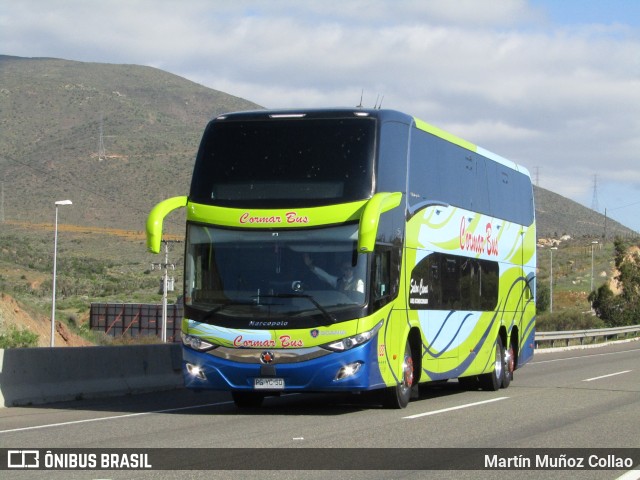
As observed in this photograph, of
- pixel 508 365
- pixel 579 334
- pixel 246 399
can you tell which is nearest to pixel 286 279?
pixel 246 399

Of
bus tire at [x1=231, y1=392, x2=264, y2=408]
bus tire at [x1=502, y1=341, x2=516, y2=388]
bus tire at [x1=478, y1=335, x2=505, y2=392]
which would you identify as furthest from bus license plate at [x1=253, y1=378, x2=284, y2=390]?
bus tire at [x1=502, y1=341, x2=516, y2=388]

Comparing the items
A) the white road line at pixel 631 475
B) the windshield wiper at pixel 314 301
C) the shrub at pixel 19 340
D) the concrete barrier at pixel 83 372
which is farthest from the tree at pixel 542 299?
the white road line at pixel 631 475

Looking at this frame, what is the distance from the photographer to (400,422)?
14766 millimetres

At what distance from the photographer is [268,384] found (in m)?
15.4

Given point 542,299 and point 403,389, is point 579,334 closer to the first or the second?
point 403,389

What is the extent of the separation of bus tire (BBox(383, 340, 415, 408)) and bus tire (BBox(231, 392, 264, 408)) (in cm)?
197

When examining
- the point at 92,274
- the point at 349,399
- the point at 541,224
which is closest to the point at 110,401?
the point at 349,399

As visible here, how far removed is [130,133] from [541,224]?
54061mm

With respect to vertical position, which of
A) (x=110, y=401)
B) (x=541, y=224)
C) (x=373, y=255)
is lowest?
(x=110, y=401)

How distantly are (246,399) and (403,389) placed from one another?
7.85 ft

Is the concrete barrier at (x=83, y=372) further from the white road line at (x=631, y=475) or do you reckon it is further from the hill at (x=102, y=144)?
the hill at (x=102, y=144)

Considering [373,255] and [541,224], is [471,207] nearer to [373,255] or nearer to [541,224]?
[373,255]

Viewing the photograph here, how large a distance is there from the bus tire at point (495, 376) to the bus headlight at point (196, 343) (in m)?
7.56

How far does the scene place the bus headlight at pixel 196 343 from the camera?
1572cm
